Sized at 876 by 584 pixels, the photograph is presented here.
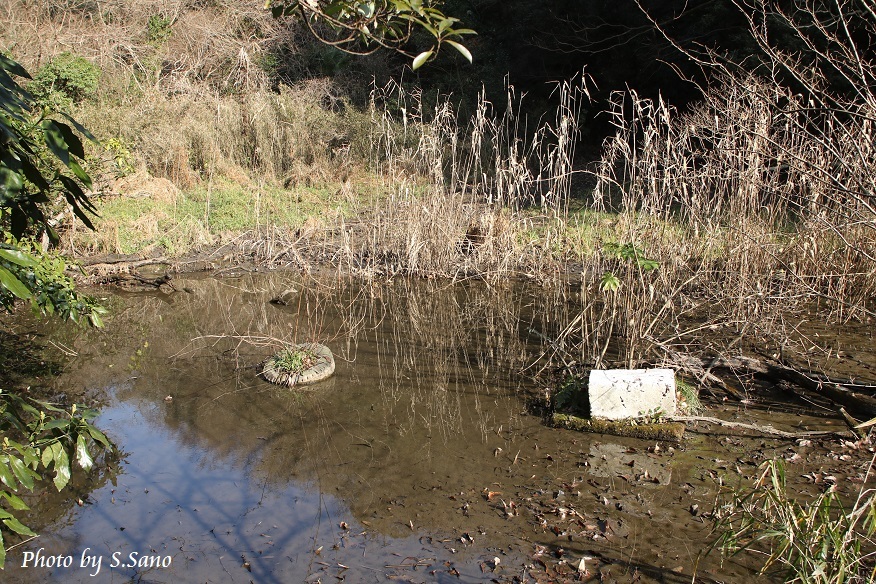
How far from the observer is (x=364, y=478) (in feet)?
14.3

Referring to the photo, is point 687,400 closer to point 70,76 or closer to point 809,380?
point 809,380

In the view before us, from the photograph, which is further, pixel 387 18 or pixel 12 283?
pixel 387 18

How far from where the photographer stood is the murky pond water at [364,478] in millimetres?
3541

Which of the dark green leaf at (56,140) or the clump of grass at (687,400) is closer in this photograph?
the dark green leaf at (56,140)

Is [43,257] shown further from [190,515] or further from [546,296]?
[546,296]

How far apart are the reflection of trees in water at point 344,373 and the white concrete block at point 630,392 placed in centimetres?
65

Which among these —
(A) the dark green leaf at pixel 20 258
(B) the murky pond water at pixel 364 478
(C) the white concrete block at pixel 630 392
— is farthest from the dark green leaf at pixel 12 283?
(C) the white concrete block at pixel 630 392

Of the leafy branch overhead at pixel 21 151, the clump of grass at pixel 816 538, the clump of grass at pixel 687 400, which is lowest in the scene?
the clump of grass at pixel 687 400

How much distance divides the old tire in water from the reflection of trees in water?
0.09 metres

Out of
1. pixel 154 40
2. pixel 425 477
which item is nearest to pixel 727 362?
pixel 425 477

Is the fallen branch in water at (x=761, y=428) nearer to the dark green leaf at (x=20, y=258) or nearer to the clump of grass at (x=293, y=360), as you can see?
the clump of grass at (x=293, y=360)

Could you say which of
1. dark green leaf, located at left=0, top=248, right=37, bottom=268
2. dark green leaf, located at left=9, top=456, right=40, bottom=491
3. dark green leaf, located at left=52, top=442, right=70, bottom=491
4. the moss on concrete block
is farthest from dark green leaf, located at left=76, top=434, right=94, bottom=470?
the moss on concrete block

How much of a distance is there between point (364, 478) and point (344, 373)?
70.7 inches

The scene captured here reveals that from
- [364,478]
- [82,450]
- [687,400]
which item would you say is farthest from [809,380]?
[82,450]
